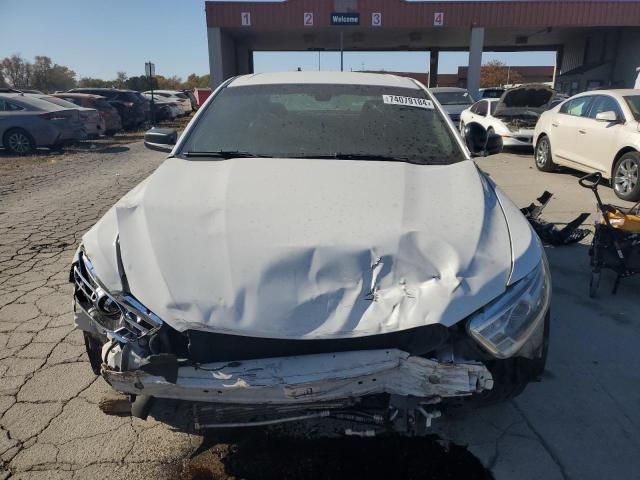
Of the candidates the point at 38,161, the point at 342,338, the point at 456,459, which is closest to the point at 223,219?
the point at 342,338

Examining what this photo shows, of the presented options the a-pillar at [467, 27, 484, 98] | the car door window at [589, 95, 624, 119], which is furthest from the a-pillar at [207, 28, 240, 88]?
the car door window at [589, 95, 624, 119]

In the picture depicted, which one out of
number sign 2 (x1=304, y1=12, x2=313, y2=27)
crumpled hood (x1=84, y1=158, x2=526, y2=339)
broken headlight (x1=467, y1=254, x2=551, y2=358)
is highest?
number sign 2 (x1=304, y1=12, x2=313, y2=27)

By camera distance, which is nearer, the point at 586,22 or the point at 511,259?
the point at 511,259

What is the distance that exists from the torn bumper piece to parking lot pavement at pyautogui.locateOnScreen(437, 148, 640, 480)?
2.44ft

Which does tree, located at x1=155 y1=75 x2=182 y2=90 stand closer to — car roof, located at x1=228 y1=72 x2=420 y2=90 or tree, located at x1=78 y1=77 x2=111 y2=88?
tree, located at x1=78 y1=77 x2=111 y2=88

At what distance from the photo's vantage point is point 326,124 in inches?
129

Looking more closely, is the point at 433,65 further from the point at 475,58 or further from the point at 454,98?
the point at 454,98

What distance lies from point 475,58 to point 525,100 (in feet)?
39.6

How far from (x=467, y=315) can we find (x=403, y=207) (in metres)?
0.67

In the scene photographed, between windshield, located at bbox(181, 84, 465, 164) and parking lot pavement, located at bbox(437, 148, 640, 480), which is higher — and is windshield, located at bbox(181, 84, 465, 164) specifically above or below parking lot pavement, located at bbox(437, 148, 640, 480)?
above

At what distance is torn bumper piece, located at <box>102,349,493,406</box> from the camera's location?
1.70 meters

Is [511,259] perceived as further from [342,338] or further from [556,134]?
[556,134]

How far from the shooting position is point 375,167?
2779 millimetres

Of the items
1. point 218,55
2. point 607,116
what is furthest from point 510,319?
point 218,55
